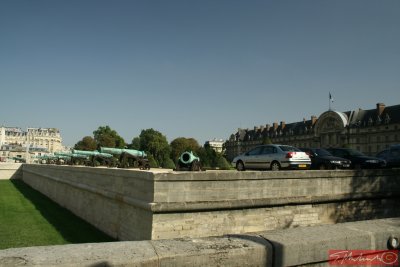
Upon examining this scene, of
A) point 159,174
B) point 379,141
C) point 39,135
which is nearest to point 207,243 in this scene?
point 159,174

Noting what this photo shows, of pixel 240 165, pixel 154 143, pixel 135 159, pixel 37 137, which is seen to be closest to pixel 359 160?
pixel 240 165

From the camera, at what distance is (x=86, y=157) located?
4697 centimetres

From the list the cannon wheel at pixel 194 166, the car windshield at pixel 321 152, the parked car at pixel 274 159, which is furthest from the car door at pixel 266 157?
the car windshield at pixel 321 152

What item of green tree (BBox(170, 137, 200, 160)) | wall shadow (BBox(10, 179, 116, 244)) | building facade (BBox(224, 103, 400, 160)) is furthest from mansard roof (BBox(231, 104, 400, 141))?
wall shadow (BBox(10, 179, 116, 244))

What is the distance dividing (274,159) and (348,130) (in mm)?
80444

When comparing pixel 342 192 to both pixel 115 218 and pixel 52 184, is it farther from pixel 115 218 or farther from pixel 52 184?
pixel 52 184

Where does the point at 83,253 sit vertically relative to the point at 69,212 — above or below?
above

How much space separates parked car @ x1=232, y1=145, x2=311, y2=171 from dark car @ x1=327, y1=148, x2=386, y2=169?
4398 mm

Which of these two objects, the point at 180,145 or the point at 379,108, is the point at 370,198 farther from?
the point at 180,145

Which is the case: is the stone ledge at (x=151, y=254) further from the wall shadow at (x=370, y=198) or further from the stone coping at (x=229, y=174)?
the wall shadow at (x=370, y=198)

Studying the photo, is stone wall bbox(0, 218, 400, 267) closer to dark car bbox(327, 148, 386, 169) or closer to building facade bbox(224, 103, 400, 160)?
dark car bbox(327, 148, 386, 169)

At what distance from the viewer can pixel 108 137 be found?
90.3 metres

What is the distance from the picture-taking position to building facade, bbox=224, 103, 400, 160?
82125mm

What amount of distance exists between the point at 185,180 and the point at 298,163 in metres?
7.23
